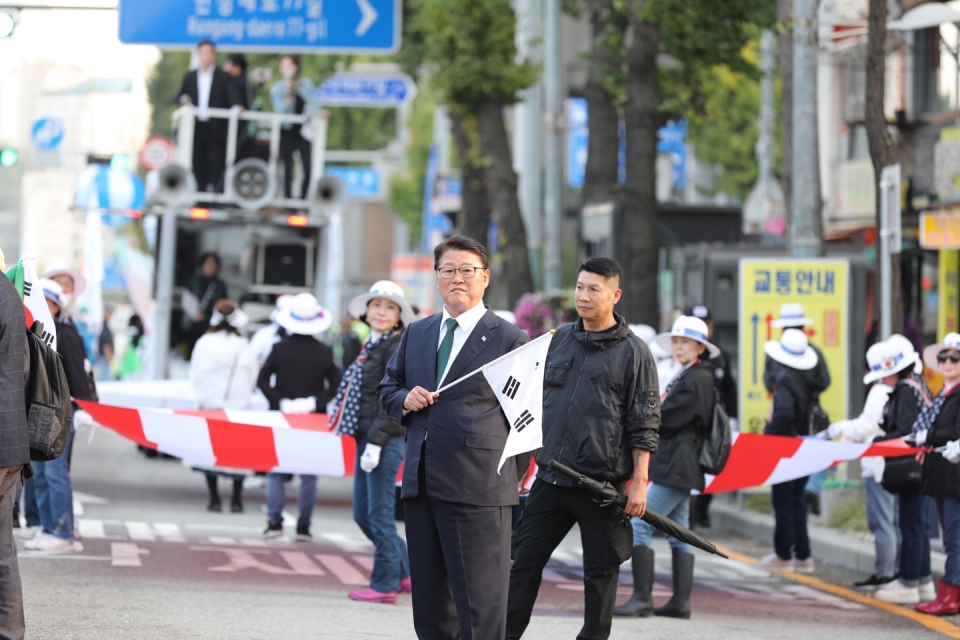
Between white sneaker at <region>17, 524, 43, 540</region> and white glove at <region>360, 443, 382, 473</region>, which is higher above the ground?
white glove at <region>360, 443, 382, 473</region>

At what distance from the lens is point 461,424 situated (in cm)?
646

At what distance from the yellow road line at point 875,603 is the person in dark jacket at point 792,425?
20 cm

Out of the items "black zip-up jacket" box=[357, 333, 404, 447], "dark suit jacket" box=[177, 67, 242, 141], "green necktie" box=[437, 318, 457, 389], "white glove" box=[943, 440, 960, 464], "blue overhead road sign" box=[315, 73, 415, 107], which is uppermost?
"blue overhead road sign" box=[315, 73, 415, 107]

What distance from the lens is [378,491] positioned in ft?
31.2

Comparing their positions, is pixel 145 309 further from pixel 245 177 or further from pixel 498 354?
pixel 498 354

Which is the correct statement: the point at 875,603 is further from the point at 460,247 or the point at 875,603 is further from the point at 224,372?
the point at 224,372

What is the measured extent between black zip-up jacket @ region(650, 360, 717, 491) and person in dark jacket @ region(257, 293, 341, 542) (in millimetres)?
3844

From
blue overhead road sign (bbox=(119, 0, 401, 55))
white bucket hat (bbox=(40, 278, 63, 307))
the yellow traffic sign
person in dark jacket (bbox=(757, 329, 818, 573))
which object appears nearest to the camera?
white bucket hat (bbox=(40, 278, 63, 307))

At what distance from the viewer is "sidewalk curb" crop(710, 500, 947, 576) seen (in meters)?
11.9

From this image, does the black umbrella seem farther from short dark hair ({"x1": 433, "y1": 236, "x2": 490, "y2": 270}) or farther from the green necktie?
short dark hair ({"x1": 433, "y1": 236, "x2": 490, "y2": 270})

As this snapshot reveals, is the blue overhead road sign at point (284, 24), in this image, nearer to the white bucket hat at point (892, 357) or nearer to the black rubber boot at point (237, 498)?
the black rubber boot at point (237, 498)

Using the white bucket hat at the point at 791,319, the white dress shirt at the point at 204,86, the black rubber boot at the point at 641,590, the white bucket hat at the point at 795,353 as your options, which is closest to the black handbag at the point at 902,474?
the white bucket hat at the point at 795,353

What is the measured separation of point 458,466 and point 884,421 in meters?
5.03

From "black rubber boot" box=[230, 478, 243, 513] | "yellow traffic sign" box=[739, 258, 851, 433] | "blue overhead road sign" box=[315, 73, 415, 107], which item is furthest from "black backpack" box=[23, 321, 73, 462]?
"blue overhead road sign" box=[315, 73, 415, 107]
